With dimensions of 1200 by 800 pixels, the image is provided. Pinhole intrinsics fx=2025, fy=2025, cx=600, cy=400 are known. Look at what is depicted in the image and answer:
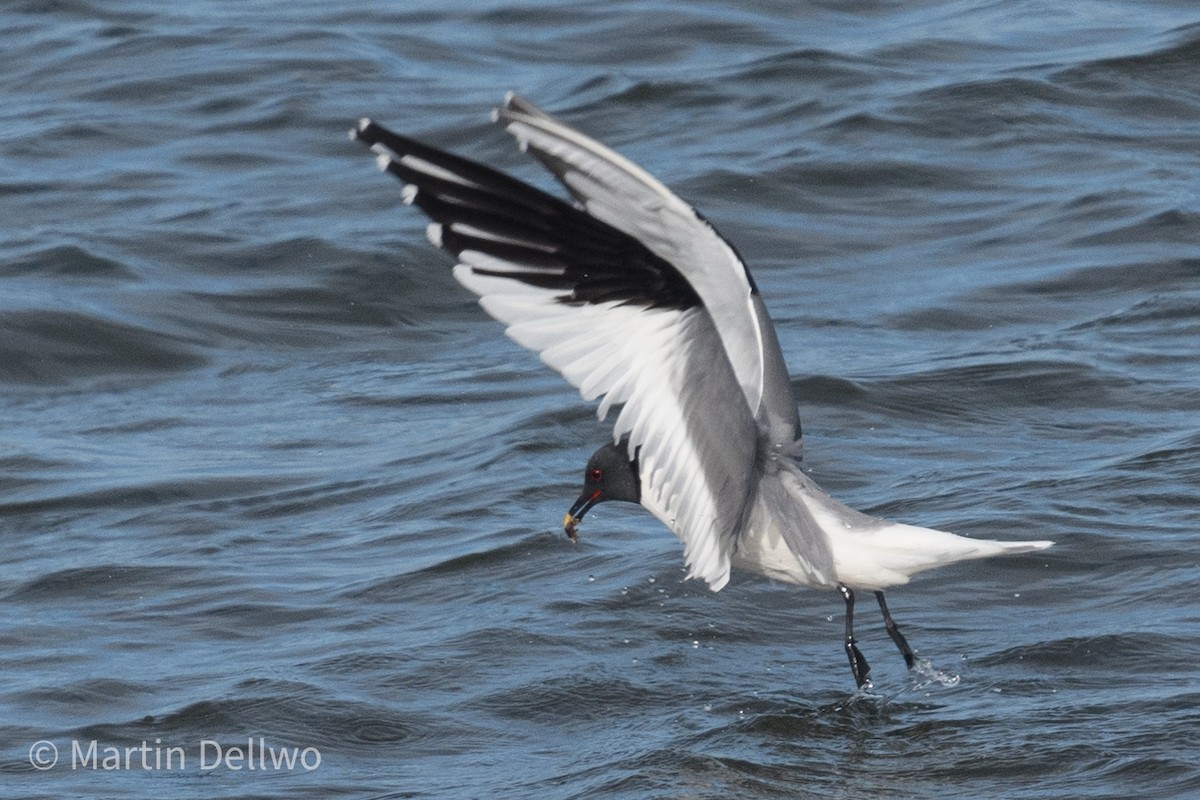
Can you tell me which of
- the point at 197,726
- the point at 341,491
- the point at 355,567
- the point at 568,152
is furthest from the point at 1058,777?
the point at 341,491

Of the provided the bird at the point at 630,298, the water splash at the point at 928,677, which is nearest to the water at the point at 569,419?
the water splash at the point at 928,677

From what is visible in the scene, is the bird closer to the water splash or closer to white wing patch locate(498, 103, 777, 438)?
white wing patch locate(498, 103, 777, 438)

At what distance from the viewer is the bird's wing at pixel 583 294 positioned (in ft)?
16.4

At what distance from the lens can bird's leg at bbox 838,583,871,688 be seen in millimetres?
6148

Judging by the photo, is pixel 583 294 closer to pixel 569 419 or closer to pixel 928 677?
pixel 928 677

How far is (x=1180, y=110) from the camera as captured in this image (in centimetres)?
1334

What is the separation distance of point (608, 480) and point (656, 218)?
1963 mm

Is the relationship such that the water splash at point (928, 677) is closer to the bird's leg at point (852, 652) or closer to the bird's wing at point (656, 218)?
the bird's leg at point (852, 652)

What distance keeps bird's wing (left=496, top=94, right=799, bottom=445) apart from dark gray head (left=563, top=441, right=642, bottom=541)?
4.15 feet

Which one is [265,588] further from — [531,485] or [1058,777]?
[1058,777]

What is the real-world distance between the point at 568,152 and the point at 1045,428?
4399 millimetres

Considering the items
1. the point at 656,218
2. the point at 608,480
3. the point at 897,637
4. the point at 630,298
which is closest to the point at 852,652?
the point at 897,637

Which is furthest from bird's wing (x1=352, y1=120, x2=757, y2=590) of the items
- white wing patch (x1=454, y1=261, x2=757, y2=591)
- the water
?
the water

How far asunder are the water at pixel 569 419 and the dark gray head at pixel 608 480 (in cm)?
41
